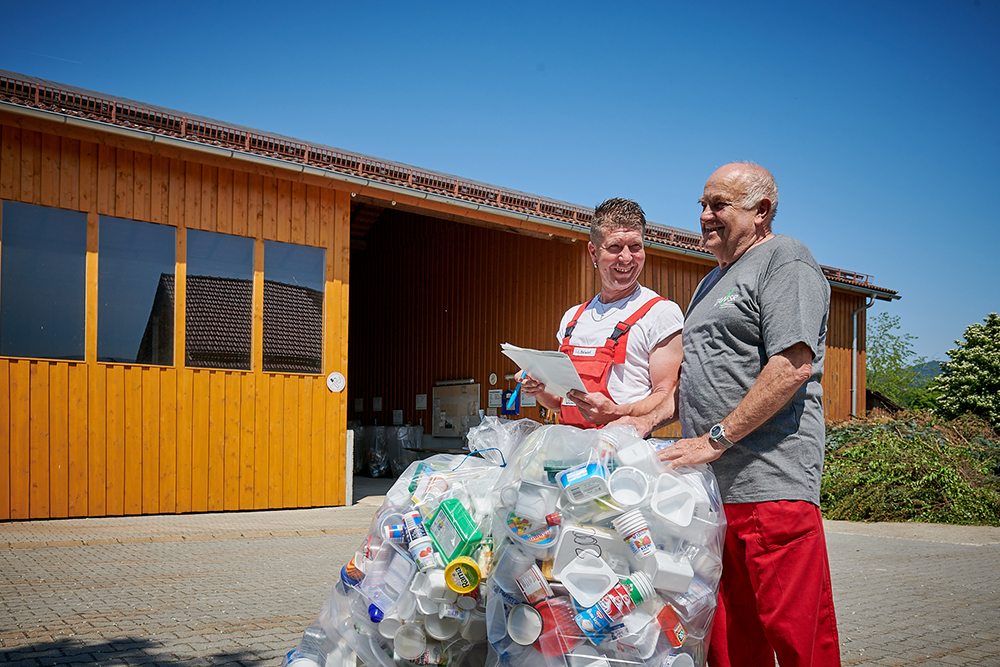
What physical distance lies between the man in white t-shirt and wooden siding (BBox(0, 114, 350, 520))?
24.1ft

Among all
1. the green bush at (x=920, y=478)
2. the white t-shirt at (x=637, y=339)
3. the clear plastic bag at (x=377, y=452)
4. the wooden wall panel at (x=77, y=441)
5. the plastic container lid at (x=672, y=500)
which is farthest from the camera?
the clear plastic bag at (x=377, y=452)

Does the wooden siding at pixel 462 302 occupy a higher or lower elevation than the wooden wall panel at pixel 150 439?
higher

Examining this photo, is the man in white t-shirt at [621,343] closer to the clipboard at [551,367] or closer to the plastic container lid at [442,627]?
the clipboard at [551,367]

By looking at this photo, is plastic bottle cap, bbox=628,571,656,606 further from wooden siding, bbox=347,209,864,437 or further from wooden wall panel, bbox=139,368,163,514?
wooden siding, bbox=347,209,864,437

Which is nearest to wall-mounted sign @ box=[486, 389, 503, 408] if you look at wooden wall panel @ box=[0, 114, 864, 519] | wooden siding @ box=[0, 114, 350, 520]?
wooden wall panel @ box=[0, 114, 864, 519]

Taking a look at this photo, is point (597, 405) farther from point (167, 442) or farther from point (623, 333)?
point (167, 442)

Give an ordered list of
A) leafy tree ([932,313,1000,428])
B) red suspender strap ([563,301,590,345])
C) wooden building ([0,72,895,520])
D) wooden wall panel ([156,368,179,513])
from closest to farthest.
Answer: red suspender strap ([563,301,590,345]), wooden building ([0,72,895,520]), wooden wall panel ([156,368,179,513]), leafy tree ([932,313,1000,428])

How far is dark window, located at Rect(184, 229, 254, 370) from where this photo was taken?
31.2ft

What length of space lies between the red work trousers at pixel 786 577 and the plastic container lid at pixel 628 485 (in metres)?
0.47

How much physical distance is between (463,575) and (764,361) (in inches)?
46.0

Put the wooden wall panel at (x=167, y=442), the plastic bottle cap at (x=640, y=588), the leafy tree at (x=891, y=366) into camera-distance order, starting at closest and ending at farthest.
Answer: the plastic bottle cap at (x=640, y=588)
the wooden wall panel at (x=167, y=442)
the leafy tree at (x=891, y=366)

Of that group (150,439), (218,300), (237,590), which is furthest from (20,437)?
(237,590)

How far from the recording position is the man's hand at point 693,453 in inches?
93.5

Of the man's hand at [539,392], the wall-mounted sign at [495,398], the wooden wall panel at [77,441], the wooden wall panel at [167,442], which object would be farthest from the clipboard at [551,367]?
the wall-mounted sign at [495,398]
